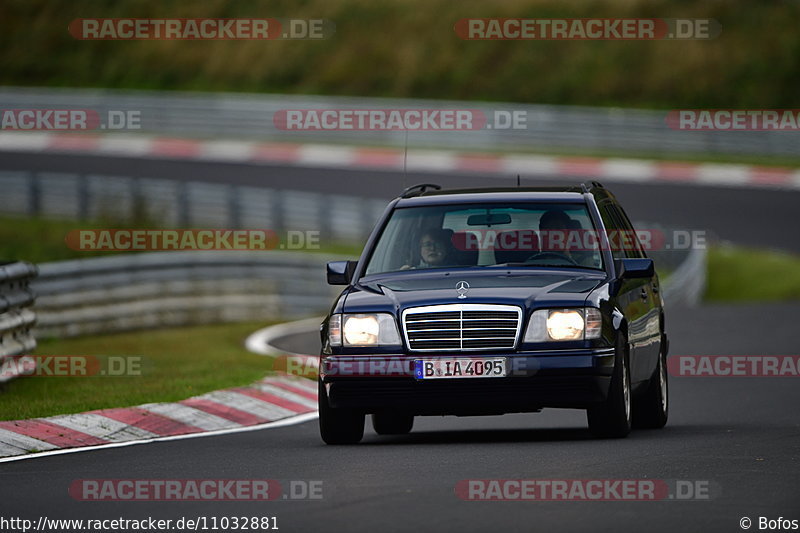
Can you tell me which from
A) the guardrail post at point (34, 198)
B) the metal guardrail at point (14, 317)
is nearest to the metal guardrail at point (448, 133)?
the guardrail post at point (34, 198)

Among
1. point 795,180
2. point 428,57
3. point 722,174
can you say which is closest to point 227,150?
point 722,174

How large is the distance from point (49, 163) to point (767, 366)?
26093mm

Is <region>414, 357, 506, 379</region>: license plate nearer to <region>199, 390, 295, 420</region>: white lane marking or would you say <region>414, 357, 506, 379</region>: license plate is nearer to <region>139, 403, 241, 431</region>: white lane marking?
<region>139, 403, 241, 431</region>: white lane marking

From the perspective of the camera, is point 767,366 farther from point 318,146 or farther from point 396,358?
point 318,146

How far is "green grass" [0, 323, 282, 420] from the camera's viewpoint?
42.5 ft

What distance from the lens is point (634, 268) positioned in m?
11.1

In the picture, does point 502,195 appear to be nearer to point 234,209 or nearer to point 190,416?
point 190,416

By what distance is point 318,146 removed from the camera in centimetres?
4297

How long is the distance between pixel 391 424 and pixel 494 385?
6.53 feet

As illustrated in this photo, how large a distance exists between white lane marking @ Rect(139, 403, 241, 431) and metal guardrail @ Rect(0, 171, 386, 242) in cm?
1516

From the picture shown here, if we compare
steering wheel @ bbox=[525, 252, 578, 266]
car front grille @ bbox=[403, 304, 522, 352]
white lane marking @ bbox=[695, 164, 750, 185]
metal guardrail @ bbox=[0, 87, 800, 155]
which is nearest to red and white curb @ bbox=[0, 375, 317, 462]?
car front grille @ bbox=[403, 304, 522, 352]

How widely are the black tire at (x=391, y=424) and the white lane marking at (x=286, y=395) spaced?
Answer: 215cm

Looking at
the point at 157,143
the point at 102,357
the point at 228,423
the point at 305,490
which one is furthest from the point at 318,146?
the point at 305,490

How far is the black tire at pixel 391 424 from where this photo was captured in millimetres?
11992
